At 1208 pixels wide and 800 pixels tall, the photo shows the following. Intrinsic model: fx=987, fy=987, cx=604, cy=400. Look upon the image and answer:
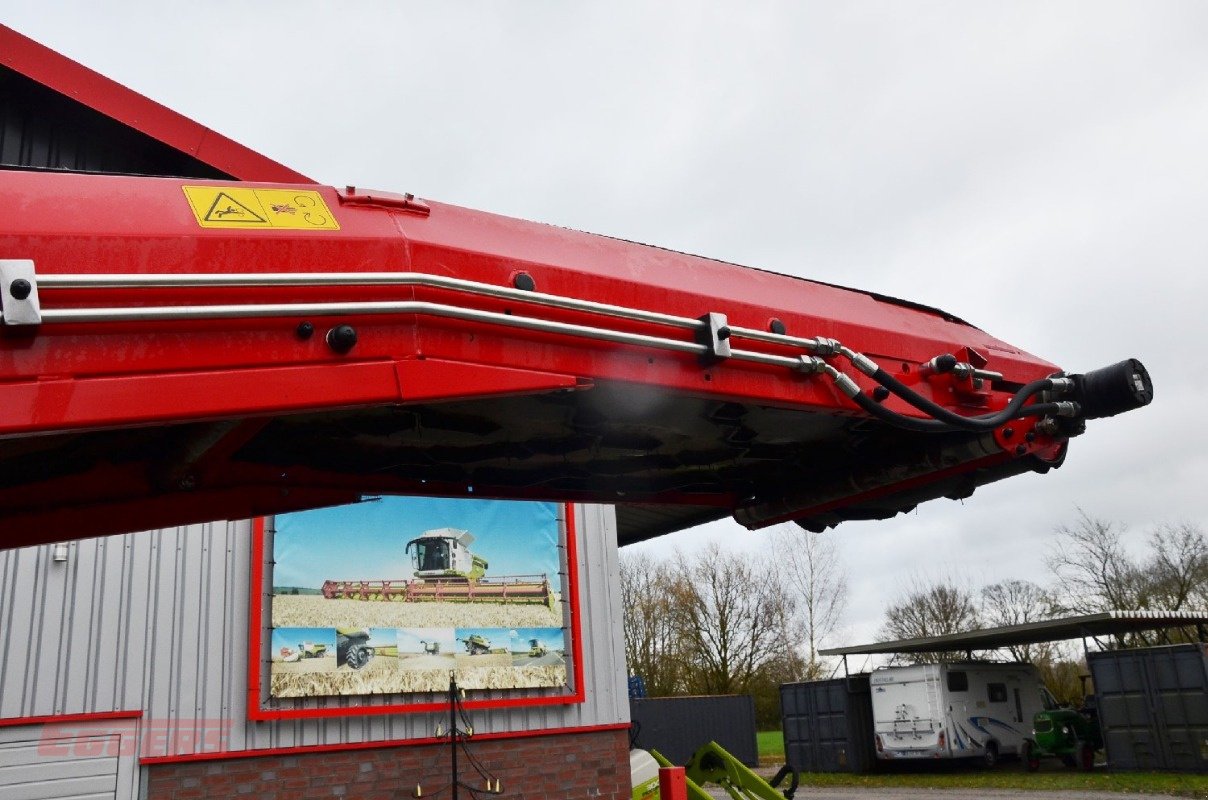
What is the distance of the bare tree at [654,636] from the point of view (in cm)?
3522

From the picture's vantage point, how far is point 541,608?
9680 millimetres

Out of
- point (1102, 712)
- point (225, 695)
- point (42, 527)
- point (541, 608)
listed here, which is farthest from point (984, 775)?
point (42, 527)

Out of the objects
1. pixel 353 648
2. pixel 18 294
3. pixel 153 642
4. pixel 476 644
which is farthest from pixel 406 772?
pixel 18 294

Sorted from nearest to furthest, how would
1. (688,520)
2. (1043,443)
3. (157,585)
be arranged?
(1043,443) < (688,520) < (157,585)

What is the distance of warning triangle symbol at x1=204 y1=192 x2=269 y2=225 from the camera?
83.7 inches

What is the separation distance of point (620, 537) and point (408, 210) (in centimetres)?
304

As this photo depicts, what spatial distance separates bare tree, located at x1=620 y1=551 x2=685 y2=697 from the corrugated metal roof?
29.9m

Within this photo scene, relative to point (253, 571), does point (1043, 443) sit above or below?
below

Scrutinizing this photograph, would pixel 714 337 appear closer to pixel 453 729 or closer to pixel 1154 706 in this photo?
pixel 453 729

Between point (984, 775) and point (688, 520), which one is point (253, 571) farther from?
point (984, 775)

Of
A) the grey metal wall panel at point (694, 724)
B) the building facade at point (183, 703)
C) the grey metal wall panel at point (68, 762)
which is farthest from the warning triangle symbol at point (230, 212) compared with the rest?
the grey metal wall panel at point (694, 724)

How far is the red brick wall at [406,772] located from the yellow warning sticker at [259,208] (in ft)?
22.4

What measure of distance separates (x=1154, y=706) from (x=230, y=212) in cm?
1753

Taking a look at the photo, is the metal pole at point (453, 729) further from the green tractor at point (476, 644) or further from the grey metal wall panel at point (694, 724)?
the grey metal wall panel at point (694, 724)
